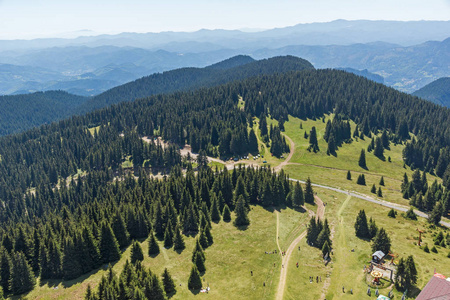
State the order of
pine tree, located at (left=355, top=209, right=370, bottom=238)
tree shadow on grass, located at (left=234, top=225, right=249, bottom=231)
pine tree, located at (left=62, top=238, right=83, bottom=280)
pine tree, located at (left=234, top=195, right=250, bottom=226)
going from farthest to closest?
1. pine tree, located at (left=234, top=195, right=250, bottom=226)
2. tree shadow on grass, located at (left=234, top=225, right=249, bottom=231)
3. pine tree, located at (left=355, top=209, right=370, bottom=238)
4. pine tree, located at (left=62, top=238, right=83, bottom=280)

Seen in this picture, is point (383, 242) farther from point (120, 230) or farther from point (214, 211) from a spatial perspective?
point (120, 230)

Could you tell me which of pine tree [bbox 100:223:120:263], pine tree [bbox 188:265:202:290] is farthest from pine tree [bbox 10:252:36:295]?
pine tree [bbox 188:265:202:290]

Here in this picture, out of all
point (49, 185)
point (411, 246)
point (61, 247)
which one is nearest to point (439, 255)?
point (411, 246)

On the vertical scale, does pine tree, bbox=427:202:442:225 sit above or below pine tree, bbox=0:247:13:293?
below

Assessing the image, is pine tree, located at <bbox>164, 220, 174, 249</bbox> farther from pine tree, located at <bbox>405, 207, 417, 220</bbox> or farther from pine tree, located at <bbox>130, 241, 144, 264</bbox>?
pine tree, located at <bbox>405, 207, 417, 220</bbox>

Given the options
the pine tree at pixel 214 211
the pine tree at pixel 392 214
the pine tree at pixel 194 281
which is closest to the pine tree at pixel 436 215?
the pine tree at pixel 392 214

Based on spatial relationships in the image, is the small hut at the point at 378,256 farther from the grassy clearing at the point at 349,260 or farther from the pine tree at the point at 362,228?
the pine tree at the point at 362,228
